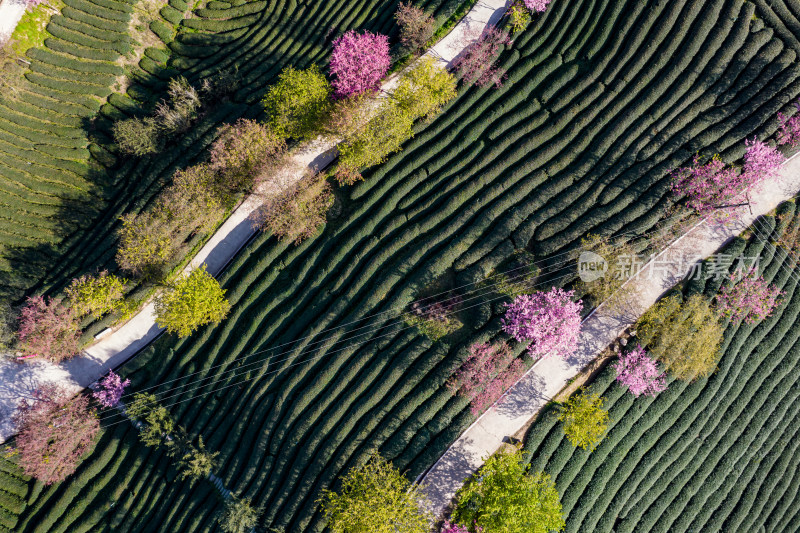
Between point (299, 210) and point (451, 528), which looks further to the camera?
point (299, 210)

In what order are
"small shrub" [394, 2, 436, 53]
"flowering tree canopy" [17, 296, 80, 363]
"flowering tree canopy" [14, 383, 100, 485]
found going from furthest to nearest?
"small shrub" [394, 2, 436, 53] < "flowering tree canopy" [17, 296, 80, 363] < "flowering tree canopy" [14, 383, 100, 485]

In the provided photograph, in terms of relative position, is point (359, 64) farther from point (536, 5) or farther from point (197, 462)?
point (197, 462)

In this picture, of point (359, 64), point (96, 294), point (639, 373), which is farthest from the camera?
point (359, 64)

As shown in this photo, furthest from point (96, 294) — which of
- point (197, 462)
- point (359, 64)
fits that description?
point (359, 64)

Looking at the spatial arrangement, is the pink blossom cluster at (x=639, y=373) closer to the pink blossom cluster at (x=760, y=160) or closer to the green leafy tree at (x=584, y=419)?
the green leafy tree at (x=584, y=419)

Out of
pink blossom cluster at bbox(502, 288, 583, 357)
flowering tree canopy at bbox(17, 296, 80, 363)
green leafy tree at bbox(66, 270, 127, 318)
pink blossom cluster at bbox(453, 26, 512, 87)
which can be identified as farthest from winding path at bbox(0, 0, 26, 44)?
pink blossom cluster at bbox(502, 288, 583, 357)

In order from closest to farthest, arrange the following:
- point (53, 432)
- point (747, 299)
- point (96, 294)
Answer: point (747, 299) → point (53, 432) → point (96, 294)

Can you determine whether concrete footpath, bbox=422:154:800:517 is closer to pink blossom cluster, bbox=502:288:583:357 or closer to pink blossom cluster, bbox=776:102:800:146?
pink blossom cluster, bbox=776:102:800:146
